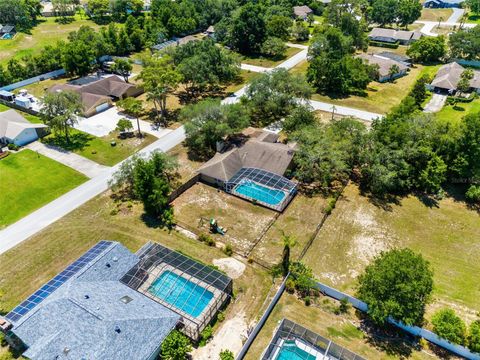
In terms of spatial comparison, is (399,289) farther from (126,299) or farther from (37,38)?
(37,38)

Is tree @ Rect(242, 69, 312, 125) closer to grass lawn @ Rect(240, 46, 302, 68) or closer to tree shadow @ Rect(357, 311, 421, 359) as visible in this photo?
grass lawn @ Rect(240, 46, 302, 68)

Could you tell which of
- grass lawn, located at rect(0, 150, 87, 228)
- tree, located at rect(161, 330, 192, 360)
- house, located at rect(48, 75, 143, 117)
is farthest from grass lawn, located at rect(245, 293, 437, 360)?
house, located at rect(48, 75, 143, 117)

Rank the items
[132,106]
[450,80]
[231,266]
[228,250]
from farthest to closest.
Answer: [450,80]
[132,106]
[228,250]
[231,266]

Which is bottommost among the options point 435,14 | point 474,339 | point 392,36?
point 474,339

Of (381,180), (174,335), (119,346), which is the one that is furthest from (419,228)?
(119,346)

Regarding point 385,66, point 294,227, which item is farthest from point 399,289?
point 385,66
